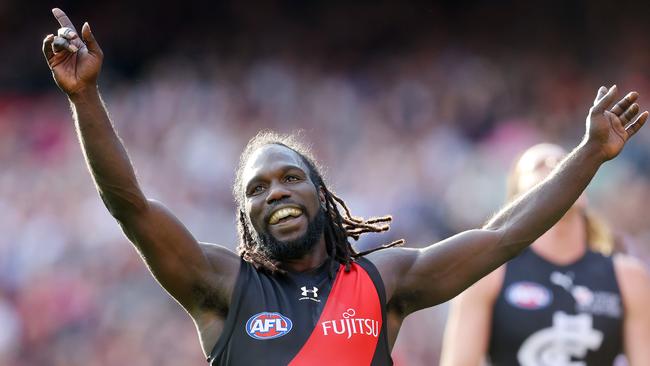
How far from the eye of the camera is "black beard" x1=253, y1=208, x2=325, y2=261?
→ 443 cm

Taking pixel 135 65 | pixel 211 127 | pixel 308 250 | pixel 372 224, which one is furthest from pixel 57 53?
pixel 135 65

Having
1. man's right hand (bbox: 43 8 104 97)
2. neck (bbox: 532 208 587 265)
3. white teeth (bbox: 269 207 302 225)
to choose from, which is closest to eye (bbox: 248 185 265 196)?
white teeth (bbox: 269 207 302 225)

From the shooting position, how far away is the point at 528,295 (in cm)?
662

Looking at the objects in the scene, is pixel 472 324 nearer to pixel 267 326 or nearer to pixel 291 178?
pixel 291 178

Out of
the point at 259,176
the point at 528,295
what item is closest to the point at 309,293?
the point at 259,176

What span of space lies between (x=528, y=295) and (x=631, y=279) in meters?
0.60

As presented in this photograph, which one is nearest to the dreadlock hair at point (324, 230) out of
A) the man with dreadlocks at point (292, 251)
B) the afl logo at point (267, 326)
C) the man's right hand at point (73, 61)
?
the man with dreadlocks at point (292, 251)

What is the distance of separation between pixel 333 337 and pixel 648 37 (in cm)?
1008

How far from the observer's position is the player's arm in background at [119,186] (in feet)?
13.0

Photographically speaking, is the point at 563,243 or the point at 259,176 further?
the point at 563,243

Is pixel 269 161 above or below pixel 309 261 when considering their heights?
above

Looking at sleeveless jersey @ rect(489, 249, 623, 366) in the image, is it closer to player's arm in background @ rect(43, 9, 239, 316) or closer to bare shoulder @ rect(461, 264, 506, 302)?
bare shoulder @ rect(461, 264, 506, 302)

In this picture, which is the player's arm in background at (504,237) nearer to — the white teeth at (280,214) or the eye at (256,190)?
the white teeth at (280,214)

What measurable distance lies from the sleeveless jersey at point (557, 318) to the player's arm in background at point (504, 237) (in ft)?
6.35
